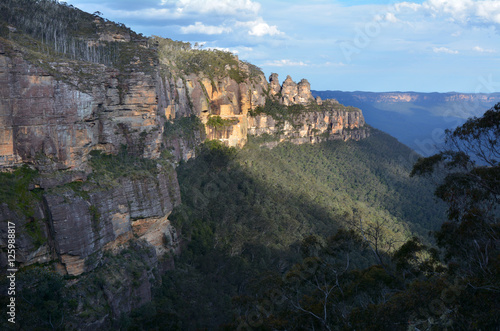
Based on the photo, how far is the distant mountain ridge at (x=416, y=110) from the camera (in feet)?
374

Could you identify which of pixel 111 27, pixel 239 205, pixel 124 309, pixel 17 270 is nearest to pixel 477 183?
pixel 124 309

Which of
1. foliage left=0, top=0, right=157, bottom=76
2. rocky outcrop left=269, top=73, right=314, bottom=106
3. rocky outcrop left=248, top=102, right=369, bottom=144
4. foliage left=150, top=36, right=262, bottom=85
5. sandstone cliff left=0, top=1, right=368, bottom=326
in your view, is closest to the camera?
sandstone cliff left=0, top=1, right=368, bottom=326

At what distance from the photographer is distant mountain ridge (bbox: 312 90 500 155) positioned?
11408 centimetres

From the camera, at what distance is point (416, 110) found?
145 meters

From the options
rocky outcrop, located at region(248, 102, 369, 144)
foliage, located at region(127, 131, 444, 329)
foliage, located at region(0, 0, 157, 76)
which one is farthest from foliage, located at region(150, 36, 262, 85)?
foliage, located at region(0, 0, 157, 76)

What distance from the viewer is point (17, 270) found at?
18.0m

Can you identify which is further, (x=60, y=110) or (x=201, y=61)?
(x=201, y=61)

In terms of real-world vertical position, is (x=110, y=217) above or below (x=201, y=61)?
below

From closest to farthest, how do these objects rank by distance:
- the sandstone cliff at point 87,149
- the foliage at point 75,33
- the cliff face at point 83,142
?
1. the sandstone cliff at point 87,149
2. the cliff face at point 83,142
3. the foliage at point 75,33

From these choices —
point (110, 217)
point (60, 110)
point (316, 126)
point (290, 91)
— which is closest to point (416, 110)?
point (316, 126)

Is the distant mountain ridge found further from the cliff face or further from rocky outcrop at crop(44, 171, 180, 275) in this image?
the cliff face

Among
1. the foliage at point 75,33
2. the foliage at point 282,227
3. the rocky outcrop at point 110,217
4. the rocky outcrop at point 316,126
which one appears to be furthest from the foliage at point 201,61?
the rocky outcrop at point 110,217

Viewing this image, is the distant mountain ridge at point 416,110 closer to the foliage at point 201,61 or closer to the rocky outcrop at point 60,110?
the foliage at point 201,61

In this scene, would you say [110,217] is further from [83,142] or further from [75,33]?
[75,33]
